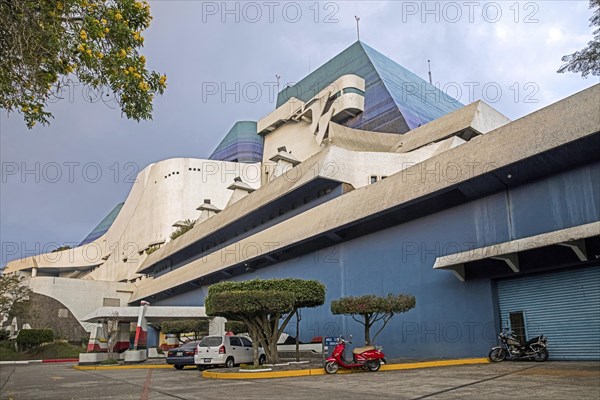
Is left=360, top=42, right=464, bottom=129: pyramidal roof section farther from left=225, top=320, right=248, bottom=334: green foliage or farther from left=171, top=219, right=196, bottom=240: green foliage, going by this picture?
A: left=171, top=219, right=196, bottom=240: green foliage

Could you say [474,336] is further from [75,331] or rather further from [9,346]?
[75,331]

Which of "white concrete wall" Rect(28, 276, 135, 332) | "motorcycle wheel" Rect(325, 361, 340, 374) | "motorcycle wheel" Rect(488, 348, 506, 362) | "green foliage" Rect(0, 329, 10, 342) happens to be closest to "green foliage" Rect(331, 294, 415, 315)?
"motorcycle wheel" Rect(325, 361, 340, 374)

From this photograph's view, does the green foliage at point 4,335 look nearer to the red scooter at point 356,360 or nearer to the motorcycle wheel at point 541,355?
the red scooter at point 356,360

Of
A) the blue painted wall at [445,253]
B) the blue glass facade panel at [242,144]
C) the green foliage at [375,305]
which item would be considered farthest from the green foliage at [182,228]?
the green foliage at [375,305]

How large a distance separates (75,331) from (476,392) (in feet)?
183

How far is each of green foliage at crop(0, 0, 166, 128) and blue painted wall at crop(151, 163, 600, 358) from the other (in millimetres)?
13612

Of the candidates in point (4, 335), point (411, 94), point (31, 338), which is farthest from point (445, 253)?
point (4, 335)

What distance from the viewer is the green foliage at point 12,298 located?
1737 inches

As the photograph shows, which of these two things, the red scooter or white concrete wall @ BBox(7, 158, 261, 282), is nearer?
the red scooter

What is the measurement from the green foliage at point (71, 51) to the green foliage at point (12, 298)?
141 feet

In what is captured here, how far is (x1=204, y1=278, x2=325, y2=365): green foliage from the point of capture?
16.4 metres

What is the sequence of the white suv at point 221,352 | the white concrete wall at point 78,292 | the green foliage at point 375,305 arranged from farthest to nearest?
the white concrete wall at point 78,292 → the white suv at point 221,352 → the green foliage at point 375,305

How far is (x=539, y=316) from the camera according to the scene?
16391 millimetres

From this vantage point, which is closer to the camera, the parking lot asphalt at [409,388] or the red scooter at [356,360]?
the parking lot asphalt at [409,388]
